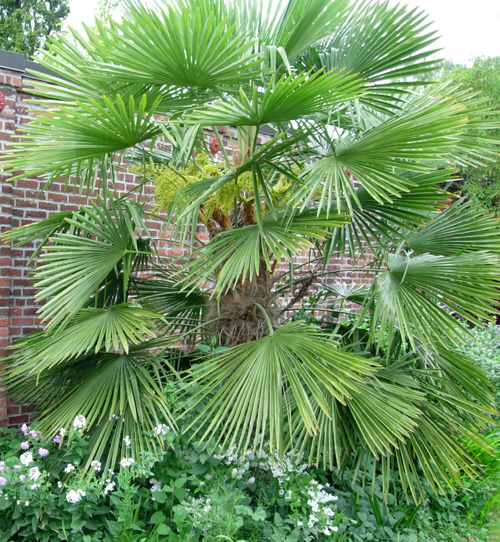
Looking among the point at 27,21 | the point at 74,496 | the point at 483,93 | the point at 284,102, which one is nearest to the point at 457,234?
the point at 284,102

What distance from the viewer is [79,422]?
7.27 feet

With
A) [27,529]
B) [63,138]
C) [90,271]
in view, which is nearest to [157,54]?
[63,138]

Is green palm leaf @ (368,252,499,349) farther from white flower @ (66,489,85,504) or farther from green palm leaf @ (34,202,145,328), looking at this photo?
white flower @ (66,489,85,504)

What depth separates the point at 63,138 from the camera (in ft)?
7.82

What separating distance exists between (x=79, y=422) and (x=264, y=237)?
3.82ft

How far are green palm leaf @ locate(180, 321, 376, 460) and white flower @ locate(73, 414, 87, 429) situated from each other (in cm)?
48

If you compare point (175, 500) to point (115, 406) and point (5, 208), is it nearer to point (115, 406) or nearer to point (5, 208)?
point (115, 406)

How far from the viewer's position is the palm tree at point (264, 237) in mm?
2199

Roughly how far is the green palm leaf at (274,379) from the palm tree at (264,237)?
0.4 inches

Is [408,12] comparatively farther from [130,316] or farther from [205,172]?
[130,316]

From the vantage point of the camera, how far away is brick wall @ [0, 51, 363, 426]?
3146mm

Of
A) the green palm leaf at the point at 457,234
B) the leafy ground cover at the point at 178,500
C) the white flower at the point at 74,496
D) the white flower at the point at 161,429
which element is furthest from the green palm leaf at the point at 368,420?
the white flower at the point at 74,496

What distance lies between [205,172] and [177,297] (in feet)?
A: 2.90

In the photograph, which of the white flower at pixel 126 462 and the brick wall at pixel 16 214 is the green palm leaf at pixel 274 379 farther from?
the brick wall at pixel 16 214
